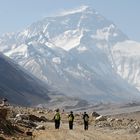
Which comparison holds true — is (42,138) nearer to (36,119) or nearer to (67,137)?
(67,137)

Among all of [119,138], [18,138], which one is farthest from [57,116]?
[18,138]

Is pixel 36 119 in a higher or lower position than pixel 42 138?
higher

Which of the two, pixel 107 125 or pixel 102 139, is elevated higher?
pixel 107 125

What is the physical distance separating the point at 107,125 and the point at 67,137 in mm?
21564

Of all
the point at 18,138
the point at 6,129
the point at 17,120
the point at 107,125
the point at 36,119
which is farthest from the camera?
the point at 36,119

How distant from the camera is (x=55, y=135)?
47.5m

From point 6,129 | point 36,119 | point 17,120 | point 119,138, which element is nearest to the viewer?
point 6,129

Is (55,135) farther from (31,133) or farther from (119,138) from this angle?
(119,138)

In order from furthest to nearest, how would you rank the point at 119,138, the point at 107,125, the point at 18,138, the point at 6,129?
the point at 107,125 → the point at 119,138 → the point at 6,129 → the point at 18,138

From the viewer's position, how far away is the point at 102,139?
46.7 m

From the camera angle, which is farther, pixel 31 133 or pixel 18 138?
pixel 31 133

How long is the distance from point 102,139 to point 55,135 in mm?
4181

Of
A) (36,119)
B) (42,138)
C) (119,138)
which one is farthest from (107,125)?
(42,138)

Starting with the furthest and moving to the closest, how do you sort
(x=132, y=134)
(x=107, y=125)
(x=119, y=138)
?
1. (x=107, y=125)
2. (x=132, y=134)
3. (x=119, y=138)
